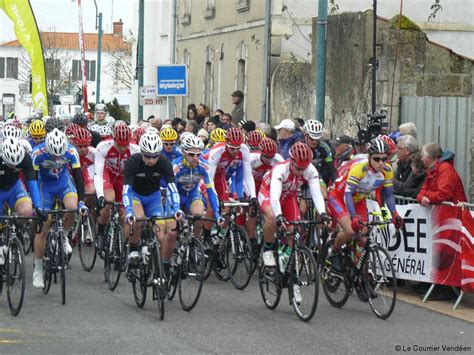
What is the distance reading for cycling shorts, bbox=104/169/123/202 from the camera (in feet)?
52.2

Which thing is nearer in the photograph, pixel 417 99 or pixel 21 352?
pixel 21 352

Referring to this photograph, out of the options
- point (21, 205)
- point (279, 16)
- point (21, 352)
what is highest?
point (279, 16)

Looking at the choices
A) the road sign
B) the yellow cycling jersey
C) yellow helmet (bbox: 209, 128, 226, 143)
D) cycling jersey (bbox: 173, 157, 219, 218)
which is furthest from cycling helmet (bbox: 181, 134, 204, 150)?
the road sign

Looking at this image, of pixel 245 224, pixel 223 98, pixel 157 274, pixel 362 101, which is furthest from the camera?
pixel 223 98

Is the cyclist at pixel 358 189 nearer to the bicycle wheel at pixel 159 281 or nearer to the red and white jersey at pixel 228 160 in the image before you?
the bicycle wheel at pixel 159 281

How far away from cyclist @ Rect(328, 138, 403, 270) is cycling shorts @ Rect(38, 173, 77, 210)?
3.48 m

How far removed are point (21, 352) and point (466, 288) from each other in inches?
195

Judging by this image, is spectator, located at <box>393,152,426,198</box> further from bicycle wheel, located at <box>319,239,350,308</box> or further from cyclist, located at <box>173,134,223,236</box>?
cyclist, located at <box>173,134,223,236</box>

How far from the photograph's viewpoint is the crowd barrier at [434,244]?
12.9 meters

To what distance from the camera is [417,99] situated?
21438mm

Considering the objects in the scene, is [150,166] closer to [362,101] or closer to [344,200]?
[344,200]

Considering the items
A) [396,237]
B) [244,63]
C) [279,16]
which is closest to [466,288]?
[396,237]

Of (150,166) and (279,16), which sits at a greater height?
(279,16)

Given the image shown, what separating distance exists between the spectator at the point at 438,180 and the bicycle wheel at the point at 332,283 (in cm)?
124
